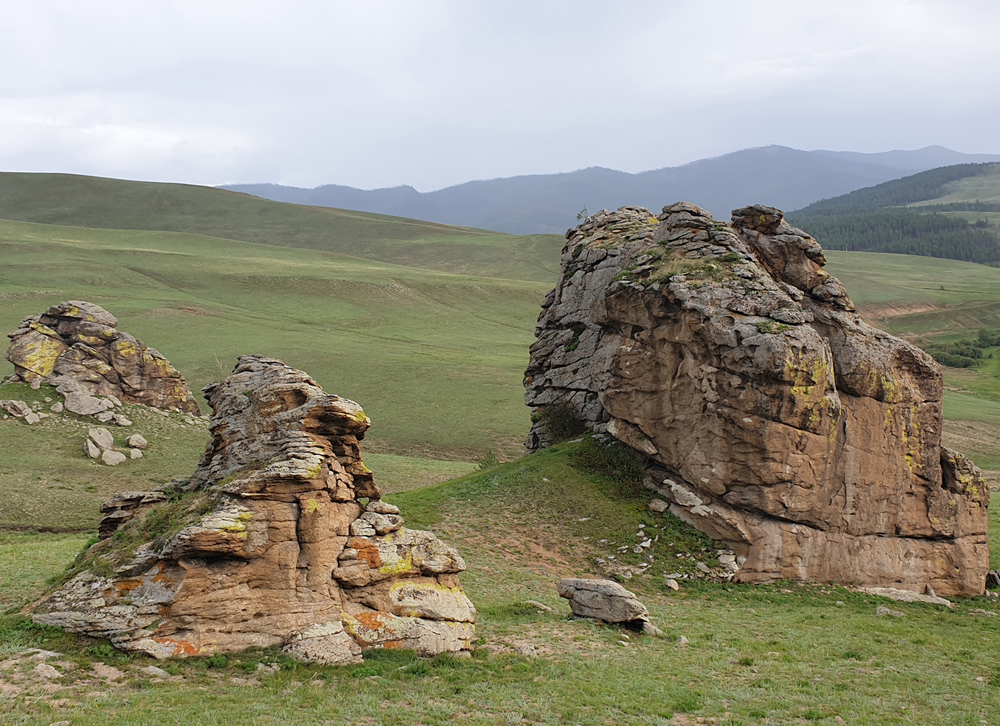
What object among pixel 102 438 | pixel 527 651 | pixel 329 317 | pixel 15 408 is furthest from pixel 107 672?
pixel 329 317

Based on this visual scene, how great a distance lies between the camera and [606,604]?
21328 millimetres

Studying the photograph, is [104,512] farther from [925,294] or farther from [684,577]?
[925,294]

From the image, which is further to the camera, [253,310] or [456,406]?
[253,310]

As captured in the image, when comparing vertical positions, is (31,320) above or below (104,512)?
above

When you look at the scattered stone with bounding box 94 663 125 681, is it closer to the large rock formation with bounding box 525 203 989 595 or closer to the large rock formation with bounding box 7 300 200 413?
the large rock formation with bounding box 525 203 989 595

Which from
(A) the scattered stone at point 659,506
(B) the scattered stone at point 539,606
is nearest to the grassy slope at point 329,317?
(A) the scattered stone at point 659,506

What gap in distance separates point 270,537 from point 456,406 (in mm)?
49002

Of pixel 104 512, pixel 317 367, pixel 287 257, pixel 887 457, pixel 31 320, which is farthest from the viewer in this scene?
pixel 287 257

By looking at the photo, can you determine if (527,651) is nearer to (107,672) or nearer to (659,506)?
(107,672)

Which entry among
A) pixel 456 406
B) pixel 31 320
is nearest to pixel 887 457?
pixel 456 406

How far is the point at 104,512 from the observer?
2073 cm

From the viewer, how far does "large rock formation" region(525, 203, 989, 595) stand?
28797 millimetres

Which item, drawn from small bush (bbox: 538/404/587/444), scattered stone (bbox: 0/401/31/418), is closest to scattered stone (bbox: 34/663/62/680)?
small bush (bbox: 538/404/587/444)

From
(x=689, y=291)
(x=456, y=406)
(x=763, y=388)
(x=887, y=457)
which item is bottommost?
(x=456, y=406)
